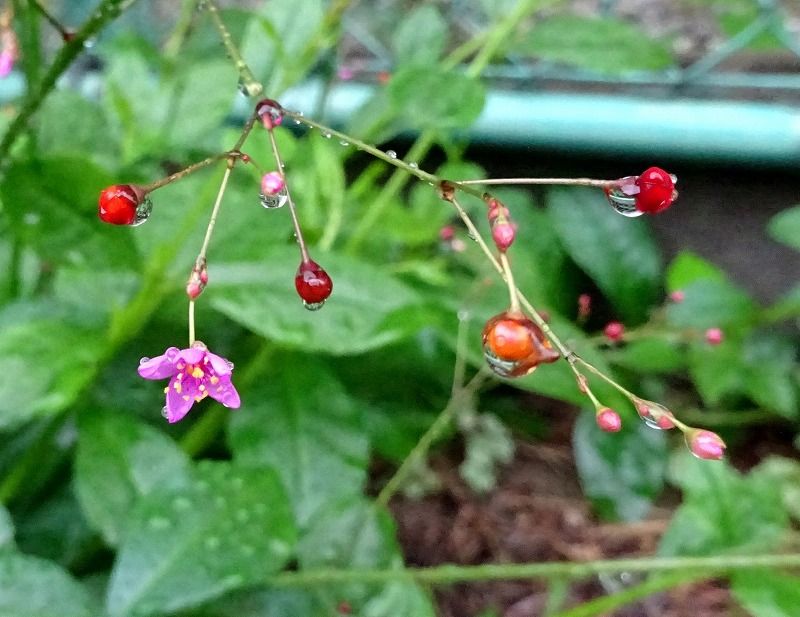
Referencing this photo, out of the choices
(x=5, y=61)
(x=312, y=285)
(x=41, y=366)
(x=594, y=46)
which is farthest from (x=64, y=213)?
(x=594, y=46)

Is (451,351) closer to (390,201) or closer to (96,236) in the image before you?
(390,201)

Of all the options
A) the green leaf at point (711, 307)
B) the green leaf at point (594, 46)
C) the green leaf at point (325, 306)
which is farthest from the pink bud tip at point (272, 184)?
the green leaf at point (711, 307)

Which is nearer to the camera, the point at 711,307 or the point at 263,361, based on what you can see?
the point at 263,361

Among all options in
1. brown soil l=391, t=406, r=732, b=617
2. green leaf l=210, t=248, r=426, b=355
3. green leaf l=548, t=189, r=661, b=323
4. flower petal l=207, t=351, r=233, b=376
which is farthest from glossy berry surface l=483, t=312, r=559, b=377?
green leaf l=548, t=189, r=661, b=323

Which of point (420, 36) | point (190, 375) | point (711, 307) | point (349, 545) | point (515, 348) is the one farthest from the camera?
point (711, 307)

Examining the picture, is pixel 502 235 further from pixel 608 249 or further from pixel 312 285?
pixel 608 249

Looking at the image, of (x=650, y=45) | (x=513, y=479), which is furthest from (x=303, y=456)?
(x=650, y=45)
